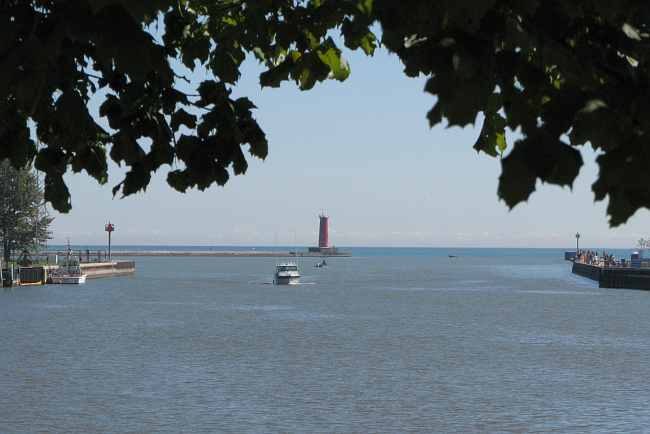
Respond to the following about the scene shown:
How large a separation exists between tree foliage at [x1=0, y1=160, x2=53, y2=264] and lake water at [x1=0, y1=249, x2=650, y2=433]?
20.8 meters

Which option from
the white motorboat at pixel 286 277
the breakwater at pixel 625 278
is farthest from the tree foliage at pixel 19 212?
the breakwater at pixel 625 278

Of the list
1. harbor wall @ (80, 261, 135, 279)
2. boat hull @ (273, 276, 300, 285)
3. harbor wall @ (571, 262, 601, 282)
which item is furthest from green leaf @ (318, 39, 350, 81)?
harbor wall @ (80, 261, 135, 279)

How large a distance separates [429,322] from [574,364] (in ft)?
75.5

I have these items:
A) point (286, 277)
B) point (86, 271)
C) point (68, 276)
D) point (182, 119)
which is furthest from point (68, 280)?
point (182, 119)

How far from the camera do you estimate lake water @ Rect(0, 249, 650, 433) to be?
28.4 m

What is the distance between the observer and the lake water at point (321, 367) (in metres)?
28.4

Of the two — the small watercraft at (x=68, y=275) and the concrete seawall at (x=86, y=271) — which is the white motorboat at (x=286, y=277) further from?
the concrete seawall at (x=86, y=271)

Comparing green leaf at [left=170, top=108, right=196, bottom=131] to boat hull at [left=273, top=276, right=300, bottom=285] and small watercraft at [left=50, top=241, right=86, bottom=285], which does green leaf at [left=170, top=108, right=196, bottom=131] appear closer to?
small watercraft at [left=50, top=241, right=86, bottom=285]

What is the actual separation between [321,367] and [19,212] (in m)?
68.0

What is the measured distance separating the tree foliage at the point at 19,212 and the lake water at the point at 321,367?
20832 mm

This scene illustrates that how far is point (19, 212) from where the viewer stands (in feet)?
324

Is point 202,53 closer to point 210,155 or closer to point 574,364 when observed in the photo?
point 210,155

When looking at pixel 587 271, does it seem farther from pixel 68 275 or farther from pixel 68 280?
pixel 68 280

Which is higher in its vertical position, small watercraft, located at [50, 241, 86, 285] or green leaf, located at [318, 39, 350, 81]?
green leaf, located at [318, 39, 350, 81]
